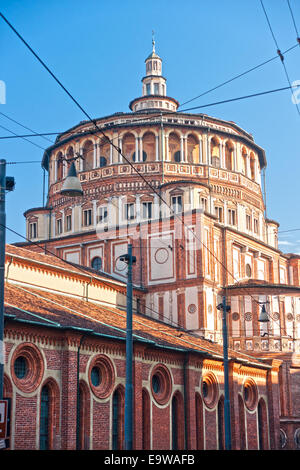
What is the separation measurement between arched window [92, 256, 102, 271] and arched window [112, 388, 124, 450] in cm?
2000

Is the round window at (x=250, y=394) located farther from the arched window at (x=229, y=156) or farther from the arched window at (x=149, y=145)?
the arched window at (x=229, y=156)

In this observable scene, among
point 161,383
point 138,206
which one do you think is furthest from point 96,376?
point 138,206

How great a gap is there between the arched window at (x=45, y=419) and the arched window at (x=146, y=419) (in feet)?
18.3

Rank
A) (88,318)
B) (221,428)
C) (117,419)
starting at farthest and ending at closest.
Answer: (221,428), (88,318), (117,419)

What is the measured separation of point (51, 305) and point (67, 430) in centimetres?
662

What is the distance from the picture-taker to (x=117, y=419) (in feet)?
91.7

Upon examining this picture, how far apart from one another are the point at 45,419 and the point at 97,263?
77.5 ft

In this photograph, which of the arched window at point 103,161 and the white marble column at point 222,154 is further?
the white marble column at point 222,154

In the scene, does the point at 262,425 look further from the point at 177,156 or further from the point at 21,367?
the point at 177,156

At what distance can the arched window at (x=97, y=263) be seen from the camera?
157 feet

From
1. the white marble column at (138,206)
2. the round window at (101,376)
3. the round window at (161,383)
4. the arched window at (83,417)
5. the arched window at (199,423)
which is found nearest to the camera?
the arched window at (83,417)

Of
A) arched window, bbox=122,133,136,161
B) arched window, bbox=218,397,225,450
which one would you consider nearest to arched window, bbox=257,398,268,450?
arched window, bbox=218,397,225,450

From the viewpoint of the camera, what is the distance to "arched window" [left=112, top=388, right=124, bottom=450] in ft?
90.5

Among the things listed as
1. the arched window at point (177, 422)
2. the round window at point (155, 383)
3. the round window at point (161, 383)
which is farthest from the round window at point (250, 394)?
the round window at point (155, 383)
